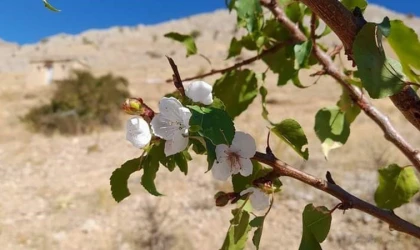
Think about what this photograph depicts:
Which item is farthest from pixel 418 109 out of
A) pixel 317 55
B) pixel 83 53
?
pixel 83 53

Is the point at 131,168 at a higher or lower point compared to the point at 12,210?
lower

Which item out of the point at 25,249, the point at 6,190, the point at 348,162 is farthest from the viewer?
the point at 348,162

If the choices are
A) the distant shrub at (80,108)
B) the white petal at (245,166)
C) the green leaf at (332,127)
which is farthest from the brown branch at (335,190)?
the distant shrub at (80,108)

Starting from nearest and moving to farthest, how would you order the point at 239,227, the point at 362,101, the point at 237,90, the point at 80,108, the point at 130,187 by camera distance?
the point at 239,227 → the point at 362,101 → the point at 237,90 → the point at 130,187 → the point at 80,108

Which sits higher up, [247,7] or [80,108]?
[80,108]

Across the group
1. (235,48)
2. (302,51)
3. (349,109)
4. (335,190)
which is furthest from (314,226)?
(235,48)

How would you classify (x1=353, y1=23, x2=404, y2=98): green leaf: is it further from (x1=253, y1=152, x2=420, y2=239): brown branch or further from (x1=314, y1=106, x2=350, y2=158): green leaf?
(x1=314, y1=106, x2=350, y2=158): green leaf

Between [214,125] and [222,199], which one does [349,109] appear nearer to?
[222,199]

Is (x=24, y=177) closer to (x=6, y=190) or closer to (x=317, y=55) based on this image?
(x=6, y=190)

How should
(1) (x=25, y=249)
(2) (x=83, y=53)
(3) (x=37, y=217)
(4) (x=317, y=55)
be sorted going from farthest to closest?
(2) (x=83, y=53) < (3) (x=37, y=217) < (1) (x=25, y=249) < (4) (x=317, y=55)
